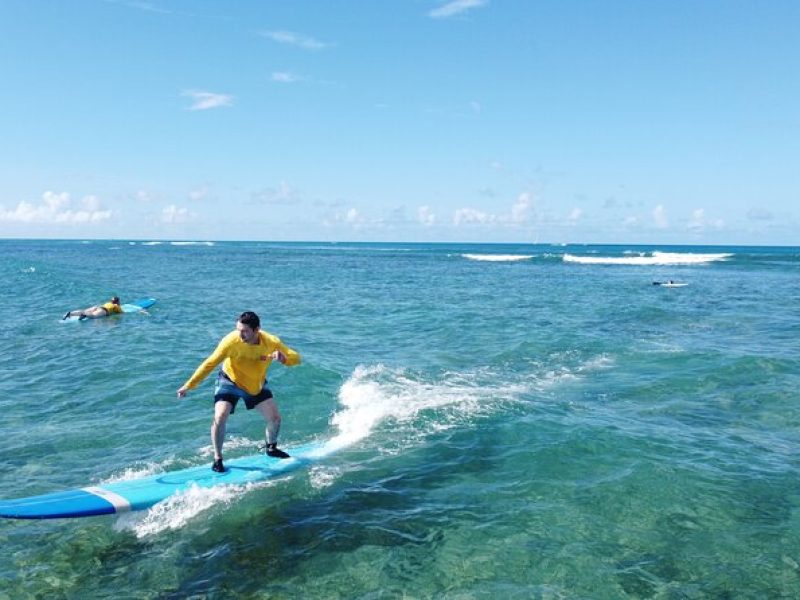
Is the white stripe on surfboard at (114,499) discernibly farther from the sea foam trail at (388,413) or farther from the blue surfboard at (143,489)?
the sea foam trail at (388,413)

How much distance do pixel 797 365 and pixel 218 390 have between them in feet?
54.0

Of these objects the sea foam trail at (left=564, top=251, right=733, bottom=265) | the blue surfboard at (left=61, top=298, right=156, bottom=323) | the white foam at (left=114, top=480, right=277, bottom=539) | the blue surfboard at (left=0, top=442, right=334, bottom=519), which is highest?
the sea foam trail at (left=564, top=251, right=733, bottom=265)

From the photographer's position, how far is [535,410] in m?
13.4

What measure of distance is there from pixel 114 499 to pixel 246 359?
105 inches

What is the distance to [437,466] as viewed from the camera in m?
10.6

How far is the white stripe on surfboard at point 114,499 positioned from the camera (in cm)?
848

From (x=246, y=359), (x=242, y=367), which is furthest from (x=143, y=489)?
(x=246, y=359)

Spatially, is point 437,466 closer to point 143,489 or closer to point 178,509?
point 178,509

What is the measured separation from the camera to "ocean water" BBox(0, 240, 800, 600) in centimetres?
733

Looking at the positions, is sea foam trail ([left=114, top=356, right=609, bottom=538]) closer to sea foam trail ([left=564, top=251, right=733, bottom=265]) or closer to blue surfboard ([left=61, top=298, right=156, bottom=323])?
blue surfboard ([left=61, top=298, right=156, bottom=323])

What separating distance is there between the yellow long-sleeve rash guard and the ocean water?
1751 millimetres

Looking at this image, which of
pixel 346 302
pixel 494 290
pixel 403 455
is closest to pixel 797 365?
pixel 403 455

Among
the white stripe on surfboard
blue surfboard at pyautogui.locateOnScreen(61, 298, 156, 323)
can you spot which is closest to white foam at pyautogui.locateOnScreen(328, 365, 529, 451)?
the white stripe on surfboard

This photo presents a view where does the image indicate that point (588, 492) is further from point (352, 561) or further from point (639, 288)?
point (639, 288)
